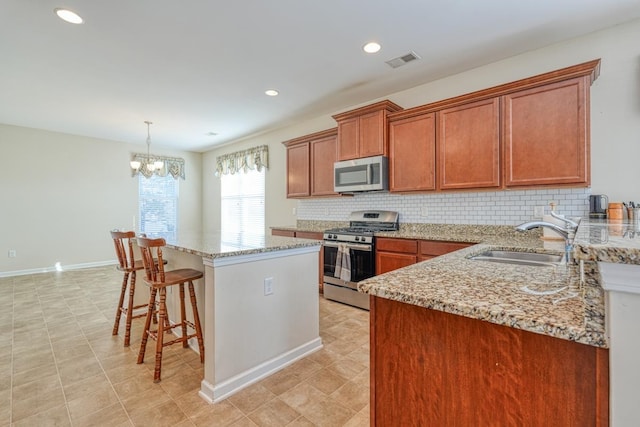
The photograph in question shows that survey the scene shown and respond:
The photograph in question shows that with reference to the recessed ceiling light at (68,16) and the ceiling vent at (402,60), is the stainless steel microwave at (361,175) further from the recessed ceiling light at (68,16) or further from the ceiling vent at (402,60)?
the recessed ceiling light at (68,16)

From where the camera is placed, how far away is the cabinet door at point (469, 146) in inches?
112

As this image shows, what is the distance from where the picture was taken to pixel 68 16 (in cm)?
234

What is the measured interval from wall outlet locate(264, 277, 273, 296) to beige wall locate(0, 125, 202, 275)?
18.0ft

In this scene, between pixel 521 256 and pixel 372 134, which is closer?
pixel 521 256

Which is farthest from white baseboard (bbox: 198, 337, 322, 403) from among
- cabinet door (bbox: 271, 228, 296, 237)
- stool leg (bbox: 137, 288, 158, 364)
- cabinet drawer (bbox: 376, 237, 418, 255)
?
cabinet door (bbox: 271, 228, 296, 237)

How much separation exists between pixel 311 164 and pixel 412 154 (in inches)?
65.1

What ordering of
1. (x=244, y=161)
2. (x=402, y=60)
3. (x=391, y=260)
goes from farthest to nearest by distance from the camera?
(x=244, y=161) < (x=391, y=260) < (x=402, y=60)

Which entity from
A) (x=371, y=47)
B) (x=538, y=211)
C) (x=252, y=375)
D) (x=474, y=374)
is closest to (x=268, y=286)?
(x=252, y=375)

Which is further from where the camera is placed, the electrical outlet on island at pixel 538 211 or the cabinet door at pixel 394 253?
the cabinet door at pixel 394 253

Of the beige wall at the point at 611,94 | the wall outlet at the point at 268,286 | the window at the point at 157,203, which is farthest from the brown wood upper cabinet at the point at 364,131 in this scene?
the window at the point at 157,203

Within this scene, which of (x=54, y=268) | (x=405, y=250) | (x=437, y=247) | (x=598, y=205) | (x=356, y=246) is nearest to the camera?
(x=598, y=205)

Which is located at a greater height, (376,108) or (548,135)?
(376,108)

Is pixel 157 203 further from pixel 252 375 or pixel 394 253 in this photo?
pixel 252 375

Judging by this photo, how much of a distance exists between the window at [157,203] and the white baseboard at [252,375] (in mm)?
5218
